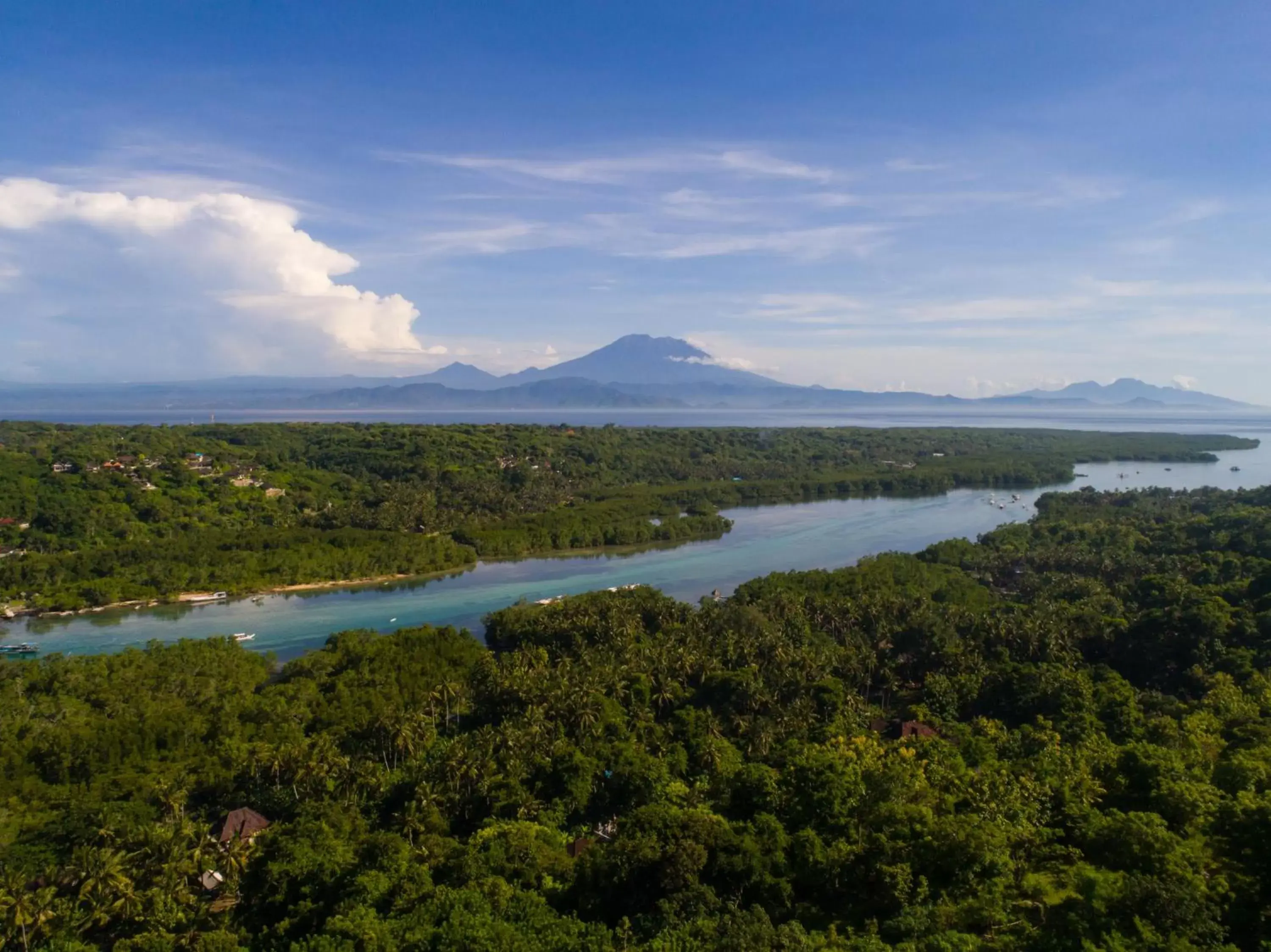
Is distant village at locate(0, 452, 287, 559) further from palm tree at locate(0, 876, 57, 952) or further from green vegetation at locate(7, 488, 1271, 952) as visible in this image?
palm tree at locate(0, 876, 57, 952)

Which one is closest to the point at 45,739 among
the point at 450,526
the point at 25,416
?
the point at 450,526

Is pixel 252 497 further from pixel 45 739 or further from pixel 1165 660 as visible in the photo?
pixel 1165 660

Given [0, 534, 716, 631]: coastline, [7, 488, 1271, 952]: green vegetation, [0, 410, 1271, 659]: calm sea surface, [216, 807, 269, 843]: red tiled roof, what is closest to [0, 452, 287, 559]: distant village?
[0, 534, 716, 631]: coastline

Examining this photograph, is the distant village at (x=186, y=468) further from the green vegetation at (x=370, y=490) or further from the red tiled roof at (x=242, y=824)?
the red tiled roof at (x=242, y=824)

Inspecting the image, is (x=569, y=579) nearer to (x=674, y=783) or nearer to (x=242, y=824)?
(x=674, y=783)

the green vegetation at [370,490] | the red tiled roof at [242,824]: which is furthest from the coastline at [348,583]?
the red tiled roof at [242,824]
